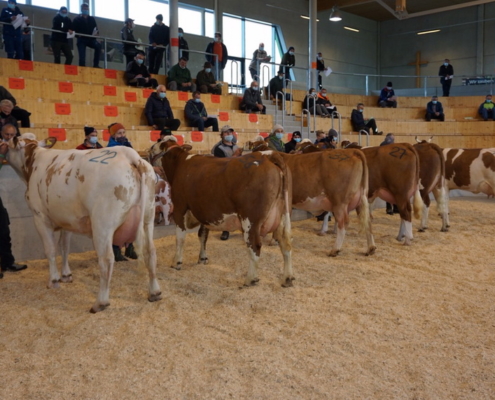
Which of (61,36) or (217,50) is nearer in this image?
(61,36)

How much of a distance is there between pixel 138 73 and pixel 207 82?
2.22 meters

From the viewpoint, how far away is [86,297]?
5027 millimetres

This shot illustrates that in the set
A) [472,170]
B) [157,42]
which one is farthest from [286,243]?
[157,42]

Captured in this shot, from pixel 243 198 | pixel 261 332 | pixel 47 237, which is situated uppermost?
pixel 243 198

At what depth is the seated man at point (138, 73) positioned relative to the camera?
42.7ft

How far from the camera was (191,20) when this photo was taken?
20625 mm

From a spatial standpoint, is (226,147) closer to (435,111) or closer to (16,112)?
(16,112)

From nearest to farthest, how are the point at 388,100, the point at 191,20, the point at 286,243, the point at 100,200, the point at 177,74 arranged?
the point at 100,200 < the point at 286,243 < the point at 177,74 < the point at 388,100 < the point at 191,20

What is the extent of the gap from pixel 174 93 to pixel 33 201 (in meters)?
8.65

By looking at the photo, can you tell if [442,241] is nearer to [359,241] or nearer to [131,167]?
[359,241]

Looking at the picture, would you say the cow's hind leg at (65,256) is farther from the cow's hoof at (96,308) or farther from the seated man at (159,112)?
the seated man at (159,112)

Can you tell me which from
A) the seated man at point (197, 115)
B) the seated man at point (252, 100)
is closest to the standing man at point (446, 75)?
the seated man at point (252, 100)

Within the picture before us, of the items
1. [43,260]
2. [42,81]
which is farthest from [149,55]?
[43,260]

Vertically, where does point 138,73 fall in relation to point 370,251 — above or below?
above
